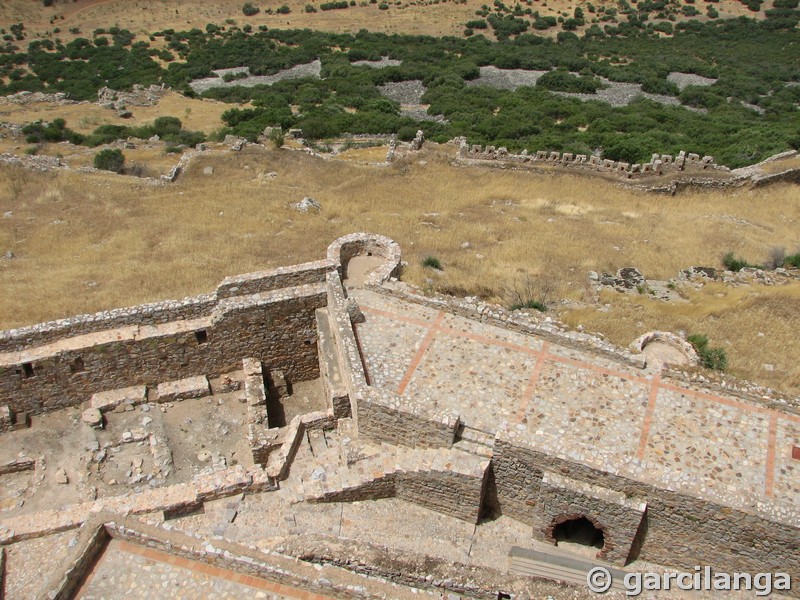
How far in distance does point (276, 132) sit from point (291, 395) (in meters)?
21.8

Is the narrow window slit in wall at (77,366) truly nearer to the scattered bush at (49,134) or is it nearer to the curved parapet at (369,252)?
the curved parapet at (369,252)

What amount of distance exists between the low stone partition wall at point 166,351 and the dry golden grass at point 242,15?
73645 mm

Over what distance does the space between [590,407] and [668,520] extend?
2.51 metres

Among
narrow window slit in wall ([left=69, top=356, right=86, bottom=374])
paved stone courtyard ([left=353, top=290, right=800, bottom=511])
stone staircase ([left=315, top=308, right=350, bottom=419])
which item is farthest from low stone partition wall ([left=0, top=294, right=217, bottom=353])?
paved stone courtyard ([left=353, top=290, right=800, bottom=511])

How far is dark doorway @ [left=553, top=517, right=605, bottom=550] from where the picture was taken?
11.8 m

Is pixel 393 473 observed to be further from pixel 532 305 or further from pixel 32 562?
pixel 532 305

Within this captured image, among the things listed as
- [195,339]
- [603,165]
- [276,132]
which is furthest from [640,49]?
[195,339]

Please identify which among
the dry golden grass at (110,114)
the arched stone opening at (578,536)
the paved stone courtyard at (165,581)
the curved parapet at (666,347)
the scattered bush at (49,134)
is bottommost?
the dry golden grass at (110,114)

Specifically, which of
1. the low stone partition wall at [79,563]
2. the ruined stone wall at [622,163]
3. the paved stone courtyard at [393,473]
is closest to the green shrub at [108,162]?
the ruined stone wall at [622,163]

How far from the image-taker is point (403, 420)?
1155 cm

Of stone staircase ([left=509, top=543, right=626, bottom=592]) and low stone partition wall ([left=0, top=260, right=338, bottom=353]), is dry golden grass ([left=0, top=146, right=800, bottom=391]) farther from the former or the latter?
stone staircase ([left=509, top=543, right=626, bottom=592])

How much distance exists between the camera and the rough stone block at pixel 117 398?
14.8m

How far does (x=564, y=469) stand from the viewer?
10688 mm

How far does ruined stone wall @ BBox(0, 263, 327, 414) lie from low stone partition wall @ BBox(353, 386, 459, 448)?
436 centimetres
